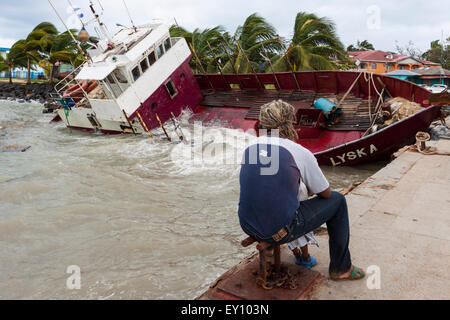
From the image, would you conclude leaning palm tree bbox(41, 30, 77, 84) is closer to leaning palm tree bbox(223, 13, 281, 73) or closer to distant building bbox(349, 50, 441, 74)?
leaning palm tree bbox(223, 13, 281, 73)

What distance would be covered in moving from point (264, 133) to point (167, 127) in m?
11.6

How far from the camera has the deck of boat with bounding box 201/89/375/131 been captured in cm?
1066

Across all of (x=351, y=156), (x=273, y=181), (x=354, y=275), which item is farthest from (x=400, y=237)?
(x=351, y=156)

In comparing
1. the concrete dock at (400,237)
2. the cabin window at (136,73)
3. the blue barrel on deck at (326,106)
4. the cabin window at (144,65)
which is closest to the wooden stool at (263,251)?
the concrete dock at (400,237)

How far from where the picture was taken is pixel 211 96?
15.8 metres

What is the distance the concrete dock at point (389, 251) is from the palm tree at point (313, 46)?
1314 cm

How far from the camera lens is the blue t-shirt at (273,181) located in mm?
2623

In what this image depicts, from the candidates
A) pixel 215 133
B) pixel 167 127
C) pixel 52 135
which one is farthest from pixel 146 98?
pixel 52 135

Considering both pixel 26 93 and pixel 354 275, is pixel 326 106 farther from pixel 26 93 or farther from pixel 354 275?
pixel 26 93

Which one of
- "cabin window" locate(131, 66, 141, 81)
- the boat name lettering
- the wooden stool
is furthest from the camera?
"cabin window" locate(131, 66, 141, 81)

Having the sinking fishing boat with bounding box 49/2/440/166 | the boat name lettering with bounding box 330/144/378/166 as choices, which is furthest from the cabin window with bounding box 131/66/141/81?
the boat name lettering with bounding box 330/144/378/166

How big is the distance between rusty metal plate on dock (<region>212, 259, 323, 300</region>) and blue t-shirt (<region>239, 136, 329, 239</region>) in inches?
20.6

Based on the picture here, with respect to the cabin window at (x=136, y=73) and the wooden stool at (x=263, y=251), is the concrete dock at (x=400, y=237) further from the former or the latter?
the cabin window at (x=136, y=73)
